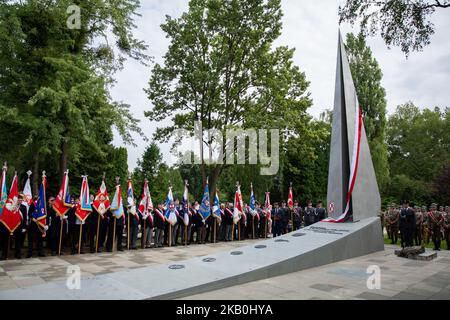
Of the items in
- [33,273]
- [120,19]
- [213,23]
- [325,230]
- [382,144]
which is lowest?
[33,273]

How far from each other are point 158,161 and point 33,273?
156 feet

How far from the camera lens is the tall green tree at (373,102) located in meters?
32.7

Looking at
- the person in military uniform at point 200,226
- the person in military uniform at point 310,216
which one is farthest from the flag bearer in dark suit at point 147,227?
the person in military uniform at point 310,216

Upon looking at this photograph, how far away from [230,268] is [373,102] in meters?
30.6

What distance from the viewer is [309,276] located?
7473 millimetres

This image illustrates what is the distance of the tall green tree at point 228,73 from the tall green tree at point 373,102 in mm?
14017

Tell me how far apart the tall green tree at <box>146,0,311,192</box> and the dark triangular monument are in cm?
646

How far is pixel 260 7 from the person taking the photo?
19.8 m

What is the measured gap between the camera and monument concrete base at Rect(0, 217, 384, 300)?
18.2ft

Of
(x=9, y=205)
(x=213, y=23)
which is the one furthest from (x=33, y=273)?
(x=213, y=23)

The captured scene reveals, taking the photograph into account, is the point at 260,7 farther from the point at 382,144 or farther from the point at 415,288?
the point at 382,144

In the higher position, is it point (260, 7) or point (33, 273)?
point (260, 7)

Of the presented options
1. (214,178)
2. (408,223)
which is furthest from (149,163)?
(408,223)

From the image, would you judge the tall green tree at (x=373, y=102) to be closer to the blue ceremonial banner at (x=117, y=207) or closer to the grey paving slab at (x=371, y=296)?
the blue ceremonial banner at (x=117, y=207)
